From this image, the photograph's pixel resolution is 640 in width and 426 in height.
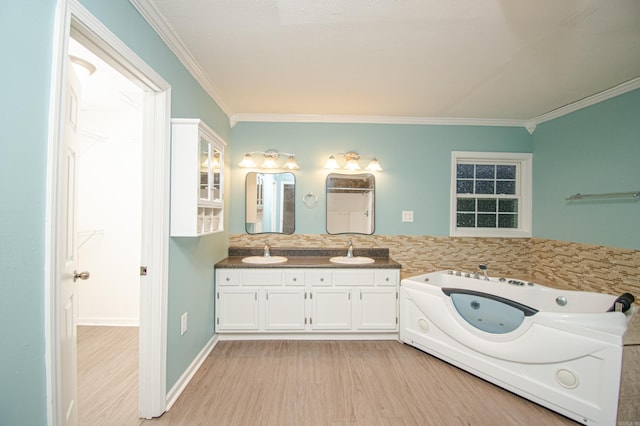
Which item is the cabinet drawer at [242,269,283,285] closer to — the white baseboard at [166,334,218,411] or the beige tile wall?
the beige tile wall

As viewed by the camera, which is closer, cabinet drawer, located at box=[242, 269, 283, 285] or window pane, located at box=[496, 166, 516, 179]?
cabinet drawer, located at box=[242, 269, 283, 285]

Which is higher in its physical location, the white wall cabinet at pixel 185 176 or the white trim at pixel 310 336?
the white wall cabinet at pixel 185 176

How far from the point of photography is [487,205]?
10.7ft

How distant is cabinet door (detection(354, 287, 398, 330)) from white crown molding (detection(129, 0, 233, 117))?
2.35 meters

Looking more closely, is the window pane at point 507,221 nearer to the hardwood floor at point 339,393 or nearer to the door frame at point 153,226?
the hardwood floor at point 339,393

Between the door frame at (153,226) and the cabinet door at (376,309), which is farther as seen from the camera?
the cabinet door at (376,309)

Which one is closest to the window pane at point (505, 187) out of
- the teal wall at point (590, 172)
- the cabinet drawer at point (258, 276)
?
the teal wall at point (590, 172)

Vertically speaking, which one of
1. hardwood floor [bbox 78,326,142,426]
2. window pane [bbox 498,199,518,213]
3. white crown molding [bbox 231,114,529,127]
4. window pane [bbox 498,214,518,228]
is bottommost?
hardwood floor [bbox 78,326,142,426]

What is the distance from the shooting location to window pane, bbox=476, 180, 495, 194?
10.8ft

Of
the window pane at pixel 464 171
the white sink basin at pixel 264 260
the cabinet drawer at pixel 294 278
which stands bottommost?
the cabinet drawer at pixel 294 278

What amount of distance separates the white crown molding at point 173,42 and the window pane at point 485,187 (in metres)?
3.08

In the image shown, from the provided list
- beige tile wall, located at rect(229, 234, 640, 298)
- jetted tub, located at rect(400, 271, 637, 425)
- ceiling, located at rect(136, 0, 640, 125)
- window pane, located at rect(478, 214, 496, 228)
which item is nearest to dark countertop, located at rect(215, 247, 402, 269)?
beige tile wall, located at rect(229, 234, 640, 298)

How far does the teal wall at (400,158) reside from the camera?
10.4 feet

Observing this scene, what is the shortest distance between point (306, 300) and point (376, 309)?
71cm
